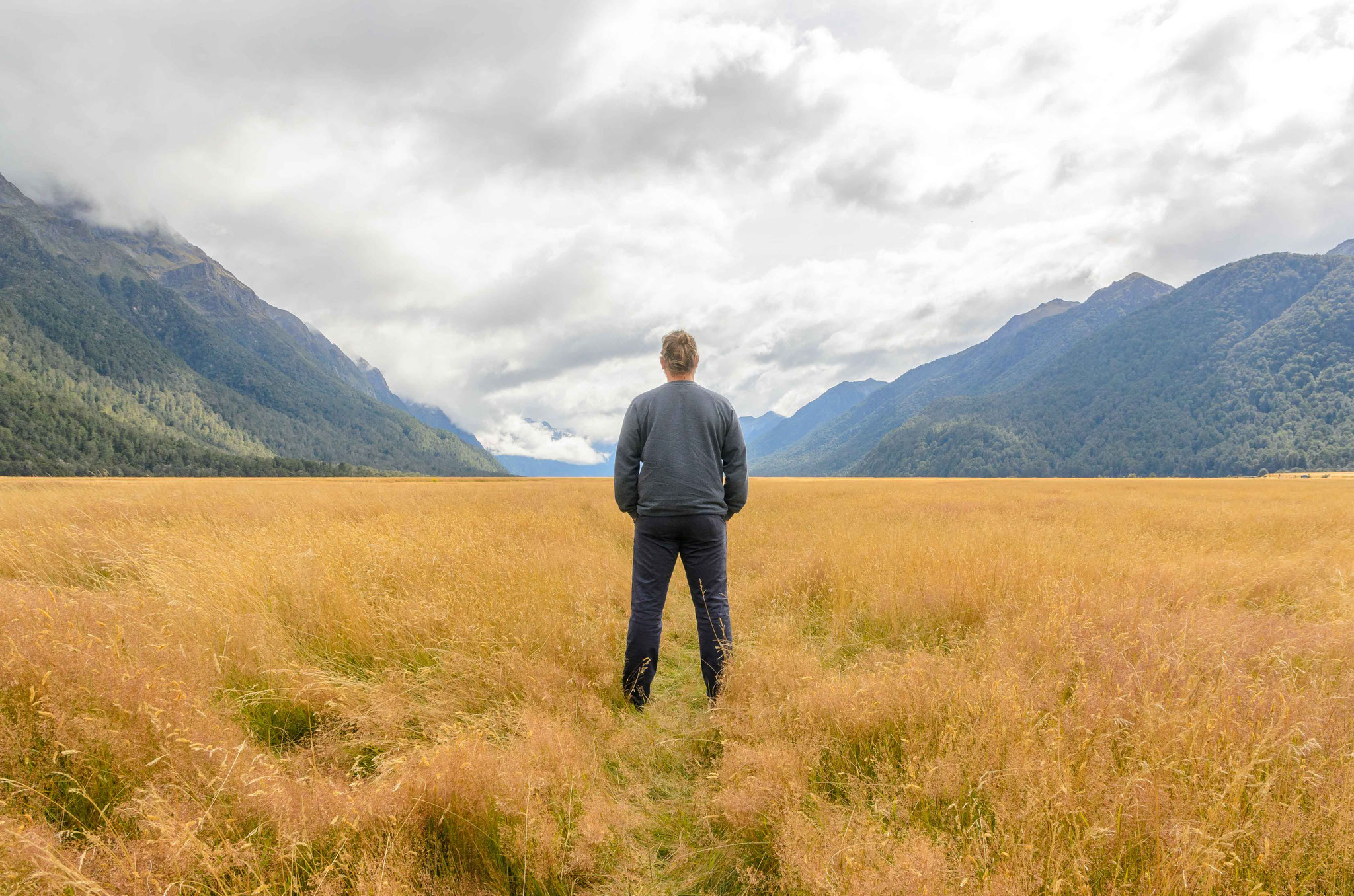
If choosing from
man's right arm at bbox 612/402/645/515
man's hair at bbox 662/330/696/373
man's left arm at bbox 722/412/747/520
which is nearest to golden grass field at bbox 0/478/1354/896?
Answer: man's left arm at bbox 722/412/747/520

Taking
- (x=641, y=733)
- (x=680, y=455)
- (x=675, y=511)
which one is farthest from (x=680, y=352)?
(x=641, y=733)

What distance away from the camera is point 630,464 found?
14.9 ft

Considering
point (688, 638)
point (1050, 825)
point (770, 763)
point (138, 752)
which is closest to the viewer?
point (1050, 825)

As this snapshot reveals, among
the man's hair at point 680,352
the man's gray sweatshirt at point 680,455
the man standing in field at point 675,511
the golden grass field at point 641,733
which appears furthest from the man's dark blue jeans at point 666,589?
the man's hair at point 680,352

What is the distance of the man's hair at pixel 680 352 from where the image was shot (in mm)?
4594

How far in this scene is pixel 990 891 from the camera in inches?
76.7

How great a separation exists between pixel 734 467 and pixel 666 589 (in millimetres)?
1218

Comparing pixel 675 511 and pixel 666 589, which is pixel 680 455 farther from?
pixel 666 589

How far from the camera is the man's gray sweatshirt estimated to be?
13.8ft

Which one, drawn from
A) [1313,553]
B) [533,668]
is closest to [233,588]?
[533,668]

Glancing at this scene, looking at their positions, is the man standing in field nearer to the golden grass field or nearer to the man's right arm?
the man's right arm

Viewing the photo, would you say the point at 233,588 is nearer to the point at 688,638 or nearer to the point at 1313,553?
the point at 688,638

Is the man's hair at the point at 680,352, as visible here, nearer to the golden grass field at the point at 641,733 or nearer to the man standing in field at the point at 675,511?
the man standing in field at the point at 675,511

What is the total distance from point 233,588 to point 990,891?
6118 millimetres
